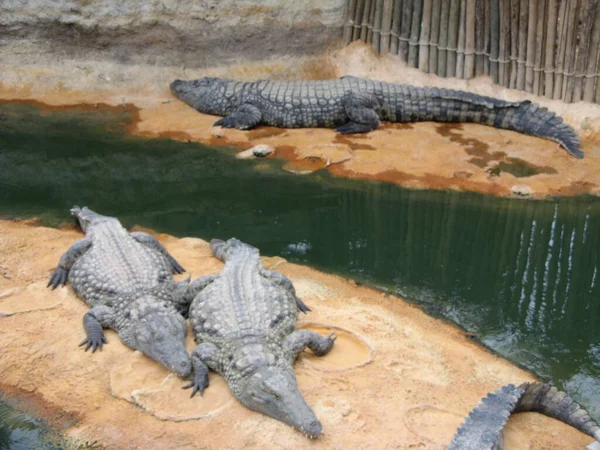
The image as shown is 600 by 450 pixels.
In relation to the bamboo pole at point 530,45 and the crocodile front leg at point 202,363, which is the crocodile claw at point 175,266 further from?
the bamboo pole at point 530,45

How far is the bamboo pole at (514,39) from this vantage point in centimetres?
898

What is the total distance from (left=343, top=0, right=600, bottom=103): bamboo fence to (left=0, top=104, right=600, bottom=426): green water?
2.16 meters

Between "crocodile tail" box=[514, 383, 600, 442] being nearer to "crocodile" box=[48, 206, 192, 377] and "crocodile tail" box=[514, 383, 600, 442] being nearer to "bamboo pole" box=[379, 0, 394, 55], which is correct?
"crocodile" box=[48, 206, 192, 377]

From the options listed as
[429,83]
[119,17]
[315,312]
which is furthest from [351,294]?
[119,17]

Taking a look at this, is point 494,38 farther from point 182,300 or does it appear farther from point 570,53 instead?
point 182,300

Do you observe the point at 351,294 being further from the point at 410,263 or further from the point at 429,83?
the point at 429,83

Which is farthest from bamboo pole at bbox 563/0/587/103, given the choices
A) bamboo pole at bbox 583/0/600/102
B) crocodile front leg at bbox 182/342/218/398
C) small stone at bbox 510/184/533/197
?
crocodile front leg at bbox 182/342/218/398

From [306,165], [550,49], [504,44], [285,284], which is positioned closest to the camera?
[285,284]

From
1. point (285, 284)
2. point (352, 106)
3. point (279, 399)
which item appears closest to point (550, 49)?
point (352, 106)

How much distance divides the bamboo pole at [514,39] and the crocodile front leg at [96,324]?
6.45 m

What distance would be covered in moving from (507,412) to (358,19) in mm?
7821

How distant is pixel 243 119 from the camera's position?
9367 millimetres

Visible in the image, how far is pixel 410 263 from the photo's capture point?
650 cm

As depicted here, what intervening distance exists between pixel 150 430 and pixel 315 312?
1678 mm
